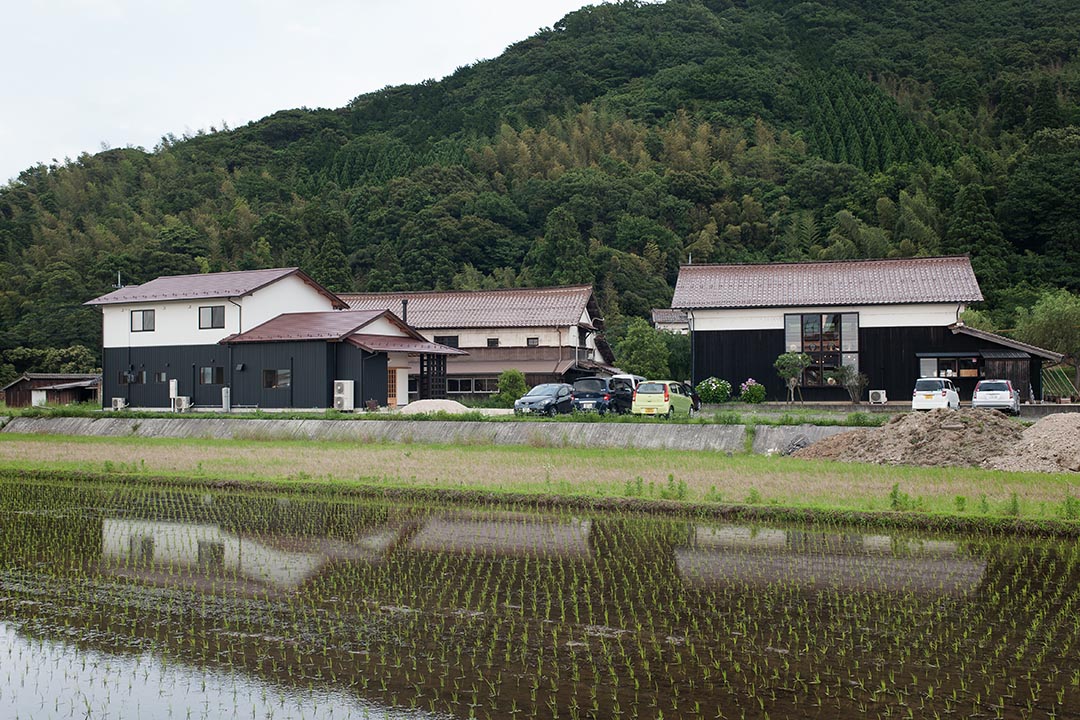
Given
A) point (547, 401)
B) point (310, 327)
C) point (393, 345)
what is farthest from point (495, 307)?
point (547, 401)

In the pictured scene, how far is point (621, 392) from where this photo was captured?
29.3 meters

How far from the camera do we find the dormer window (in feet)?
120

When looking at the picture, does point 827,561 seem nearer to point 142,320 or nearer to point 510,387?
point 510,387

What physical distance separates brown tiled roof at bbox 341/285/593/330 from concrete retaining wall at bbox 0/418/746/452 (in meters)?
19.8

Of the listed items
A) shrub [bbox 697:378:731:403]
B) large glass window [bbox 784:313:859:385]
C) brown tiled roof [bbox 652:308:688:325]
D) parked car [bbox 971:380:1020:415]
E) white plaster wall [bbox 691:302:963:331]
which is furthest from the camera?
brown tiled roof [bbox 652:308:688:325]

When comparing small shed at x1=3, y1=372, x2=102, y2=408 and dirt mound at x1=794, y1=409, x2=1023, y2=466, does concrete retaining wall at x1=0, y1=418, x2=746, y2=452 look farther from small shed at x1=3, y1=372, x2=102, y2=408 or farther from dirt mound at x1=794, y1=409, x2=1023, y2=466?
small shed at x1=3, y1=372, x2=102, y2=408

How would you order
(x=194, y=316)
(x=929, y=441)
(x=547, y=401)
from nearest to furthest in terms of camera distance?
(x=929, y=441), (x=547, y=401), (x=194, y=316)

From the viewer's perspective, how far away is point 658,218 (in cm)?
7269

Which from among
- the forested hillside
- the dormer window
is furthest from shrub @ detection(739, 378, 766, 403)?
the dormer window

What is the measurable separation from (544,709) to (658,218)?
68799mm

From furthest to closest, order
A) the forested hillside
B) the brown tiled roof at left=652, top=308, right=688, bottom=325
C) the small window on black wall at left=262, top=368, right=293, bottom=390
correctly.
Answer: the brown tiled roof at left=652, top=308, right=688, bottom=325, the forested hillside, the small window on black wall at left=262, top=368, right=293, bottom=390

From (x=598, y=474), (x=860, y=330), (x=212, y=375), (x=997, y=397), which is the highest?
(x=860, y=330)

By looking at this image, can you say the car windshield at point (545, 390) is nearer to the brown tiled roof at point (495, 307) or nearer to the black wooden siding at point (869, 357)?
the black wooden siding at point (869, 357)

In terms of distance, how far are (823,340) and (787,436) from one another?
15.2 meters
